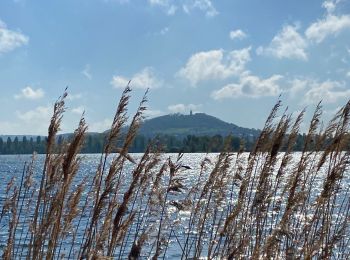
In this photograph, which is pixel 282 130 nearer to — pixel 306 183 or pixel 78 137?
pixel 306 183

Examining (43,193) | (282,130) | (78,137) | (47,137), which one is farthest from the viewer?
(282,130)

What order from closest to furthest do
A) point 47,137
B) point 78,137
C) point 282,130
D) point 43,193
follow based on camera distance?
point 78,137 → point 47,137 → point 43,193 → point 282,130

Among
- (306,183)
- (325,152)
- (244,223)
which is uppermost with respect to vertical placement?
(325,152)

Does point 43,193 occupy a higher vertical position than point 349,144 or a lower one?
lower

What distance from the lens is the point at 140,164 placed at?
535cm

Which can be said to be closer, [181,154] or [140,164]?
[140,164]

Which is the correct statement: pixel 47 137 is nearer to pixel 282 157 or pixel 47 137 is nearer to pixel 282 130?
pixel 282 130

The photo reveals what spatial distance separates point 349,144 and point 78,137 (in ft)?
14.3

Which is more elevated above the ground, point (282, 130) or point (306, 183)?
point (282, 130)

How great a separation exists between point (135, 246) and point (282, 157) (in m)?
3.70

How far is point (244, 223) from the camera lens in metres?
7.27

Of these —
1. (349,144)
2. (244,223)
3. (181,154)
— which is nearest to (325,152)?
(349,144)

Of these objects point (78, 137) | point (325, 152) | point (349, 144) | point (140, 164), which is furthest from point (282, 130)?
point (78, 137)

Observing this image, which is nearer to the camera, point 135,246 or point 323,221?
point 135,246
